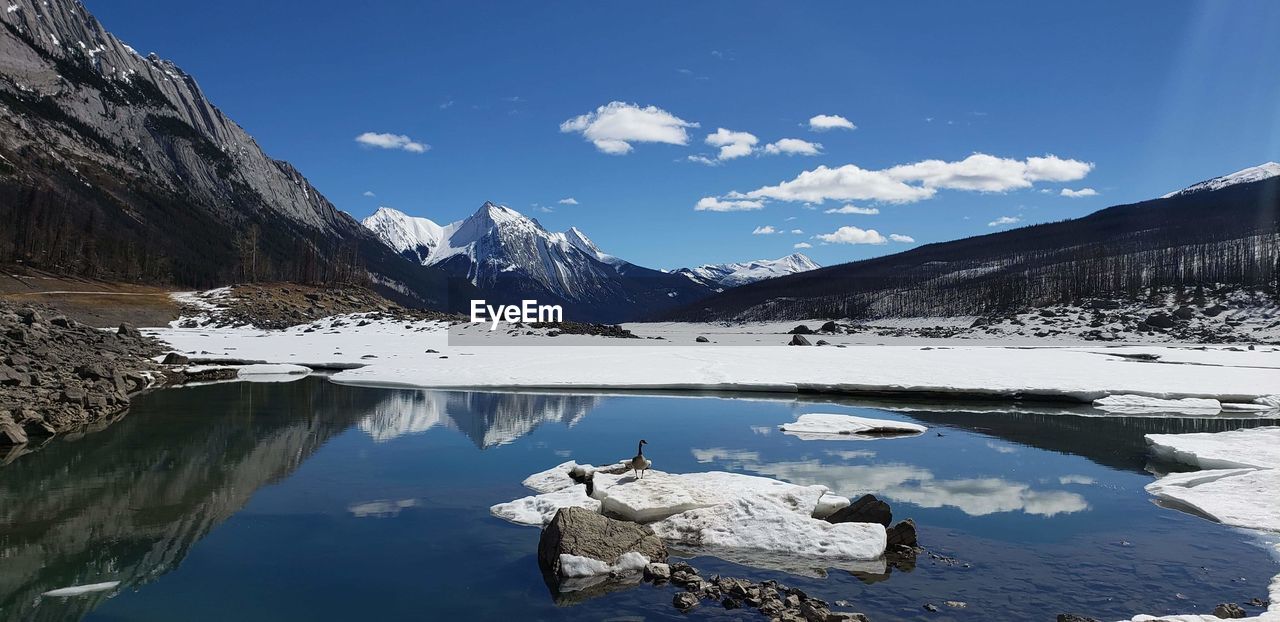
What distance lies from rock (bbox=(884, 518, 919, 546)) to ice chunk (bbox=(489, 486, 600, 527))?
4252mm

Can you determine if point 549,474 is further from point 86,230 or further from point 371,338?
point 86,230

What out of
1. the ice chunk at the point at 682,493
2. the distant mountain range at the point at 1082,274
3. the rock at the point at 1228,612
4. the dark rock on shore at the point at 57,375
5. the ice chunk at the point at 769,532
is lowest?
the rock at the point at 1228,612

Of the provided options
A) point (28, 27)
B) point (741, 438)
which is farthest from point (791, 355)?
point (28, 27)

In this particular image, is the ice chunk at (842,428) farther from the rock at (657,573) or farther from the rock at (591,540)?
the rock at (657,573)

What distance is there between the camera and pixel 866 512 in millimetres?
10625

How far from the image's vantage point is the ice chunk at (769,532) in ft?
31.8

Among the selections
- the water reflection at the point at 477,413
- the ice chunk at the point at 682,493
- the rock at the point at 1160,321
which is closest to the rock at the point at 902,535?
the ice chunk at the point at 682,493

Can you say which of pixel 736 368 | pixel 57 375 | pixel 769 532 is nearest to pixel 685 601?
pixel 769 532

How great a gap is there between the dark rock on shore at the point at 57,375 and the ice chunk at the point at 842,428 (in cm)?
1834

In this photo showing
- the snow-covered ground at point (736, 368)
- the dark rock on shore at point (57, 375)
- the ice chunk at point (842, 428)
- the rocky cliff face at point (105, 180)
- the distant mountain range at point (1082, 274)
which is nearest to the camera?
the dark rock on shore at point (57, 375)

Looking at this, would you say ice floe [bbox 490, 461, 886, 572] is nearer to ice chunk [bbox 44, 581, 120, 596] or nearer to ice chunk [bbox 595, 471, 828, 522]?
ice chunk [bbox 595, 471, 828, 522]

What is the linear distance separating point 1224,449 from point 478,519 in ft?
52.3

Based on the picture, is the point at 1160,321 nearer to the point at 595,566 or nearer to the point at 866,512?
the point at 866,512

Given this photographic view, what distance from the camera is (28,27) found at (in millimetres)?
172625
